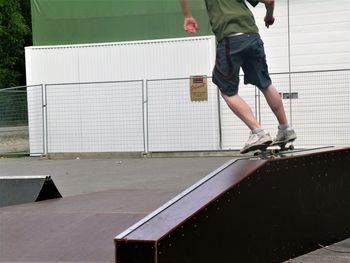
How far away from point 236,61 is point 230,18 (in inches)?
15.1

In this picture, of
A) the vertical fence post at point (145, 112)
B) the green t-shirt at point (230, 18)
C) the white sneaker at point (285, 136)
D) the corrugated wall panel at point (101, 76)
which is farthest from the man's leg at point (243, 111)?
the vertical fence post at point (145, 112)

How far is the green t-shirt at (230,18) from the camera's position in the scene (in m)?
→ 5.34

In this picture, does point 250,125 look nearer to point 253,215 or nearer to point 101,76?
point 253,215

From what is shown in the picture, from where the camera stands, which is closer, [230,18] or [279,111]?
[230,18]

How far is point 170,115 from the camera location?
16281mm

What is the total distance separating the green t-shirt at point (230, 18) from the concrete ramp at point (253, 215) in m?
1.18

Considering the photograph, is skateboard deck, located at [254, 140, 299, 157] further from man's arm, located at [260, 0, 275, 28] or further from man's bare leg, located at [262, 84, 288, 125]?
man's arm, located at [260, 0, 275, 28]

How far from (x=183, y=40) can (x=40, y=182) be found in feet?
32.9

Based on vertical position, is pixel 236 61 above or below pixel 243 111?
above

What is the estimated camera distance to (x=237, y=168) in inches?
191

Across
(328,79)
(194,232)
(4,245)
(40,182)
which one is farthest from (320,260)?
(328,79)

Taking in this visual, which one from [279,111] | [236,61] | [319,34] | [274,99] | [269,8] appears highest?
[319,34]

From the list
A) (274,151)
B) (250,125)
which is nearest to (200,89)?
(274,151)

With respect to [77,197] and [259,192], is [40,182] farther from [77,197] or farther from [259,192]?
[259,192]
